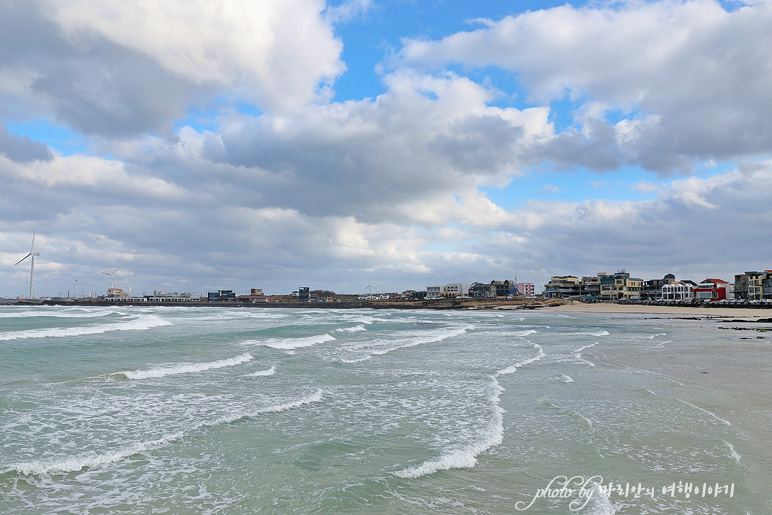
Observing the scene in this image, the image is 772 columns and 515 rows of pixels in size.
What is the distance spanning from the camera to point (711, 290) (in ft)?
455

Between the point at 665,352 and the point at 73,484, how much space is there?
25.7 m

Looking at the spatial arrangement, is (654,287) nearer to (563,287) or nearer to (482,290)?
(563,287)

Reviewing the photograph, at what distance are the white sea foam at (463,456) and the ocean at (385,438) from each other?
5 cm

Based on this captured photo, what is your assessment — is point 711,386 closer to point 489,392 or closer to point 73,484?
point 489,392

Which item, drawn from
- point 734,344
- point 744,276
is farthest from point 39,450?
point 744,276

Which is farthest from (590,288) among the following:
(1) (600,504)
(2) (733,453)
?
(1) (600,504)

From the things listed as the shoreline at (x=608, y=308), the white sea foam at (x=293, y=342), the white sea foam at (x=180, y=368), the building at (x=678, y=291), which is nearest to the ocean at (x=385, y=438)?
the white sea foam at (x=180, y=368)

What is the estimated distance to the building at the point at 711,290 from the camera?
137375 millimetres

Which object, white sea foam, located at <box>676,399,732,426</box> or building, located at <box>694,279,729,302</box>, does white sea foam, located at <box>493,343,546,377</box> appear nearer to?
white sea foam, located at <box>676,399,732,426</box>

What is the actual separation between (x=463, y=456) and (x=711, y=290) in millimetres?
160732

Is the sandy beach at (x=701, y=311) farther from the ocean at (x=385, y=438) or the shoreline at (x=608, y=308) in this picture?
the ocean at (x=385, y=438)

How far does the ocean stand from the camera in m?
6.58

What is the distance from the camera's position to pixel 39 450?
869cm

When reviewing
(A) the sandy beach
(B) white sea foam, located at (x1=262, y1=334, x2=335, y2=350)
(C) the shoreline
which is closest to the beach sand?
(B) white sea foam, located at (x1=262, y1=334, x2=335, y2=350)
